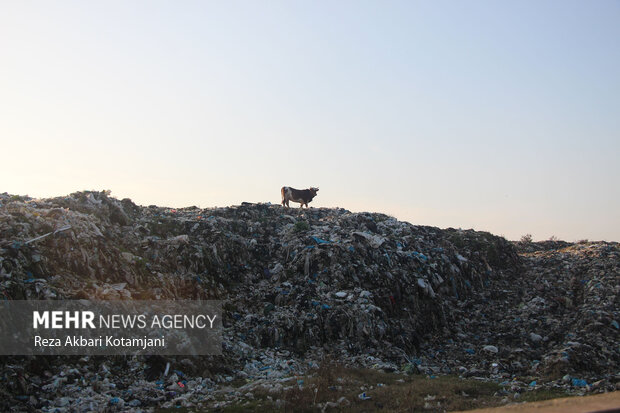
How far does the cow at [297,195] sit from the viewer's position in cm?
2175

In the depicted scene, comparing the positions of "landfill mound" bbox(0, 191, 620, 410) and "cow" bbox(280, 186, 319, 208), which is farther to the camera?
"cow" bbox(280, 186, 319, 208)

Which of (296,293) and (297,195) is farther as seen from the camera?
(297,195)

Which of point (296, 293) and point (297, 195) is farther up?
point (297, 195)

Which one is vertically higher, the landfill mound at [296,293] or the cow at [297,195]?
the cow at [297,195]

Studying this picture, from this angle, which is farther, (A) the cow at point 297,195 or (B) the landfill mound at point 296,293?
(A) the cow at point 297,195

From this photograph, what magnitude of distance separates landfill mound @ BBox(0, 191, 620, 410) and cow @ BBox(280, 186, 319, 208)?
2665 millimetres

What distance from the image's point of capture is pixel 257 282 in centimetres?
1517

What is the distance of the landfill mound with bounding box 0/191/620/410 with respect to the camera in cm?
969

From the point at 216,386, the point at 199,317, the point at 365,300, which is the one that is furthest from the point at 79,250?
the point at 365,300

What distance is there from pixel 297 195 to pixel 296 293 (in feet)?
28.1

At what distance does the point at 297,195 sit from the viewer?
72.0 ft

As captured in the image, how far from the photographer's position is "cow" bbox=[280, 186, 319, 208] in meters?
21.8

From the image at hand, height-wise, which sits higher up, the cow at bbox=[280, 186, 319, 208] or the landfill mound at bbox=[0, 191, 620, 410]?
the cow at bbox=[280, 186, 319, 208]

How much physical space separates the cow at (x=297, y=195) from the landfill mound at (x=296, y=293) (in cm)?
266
